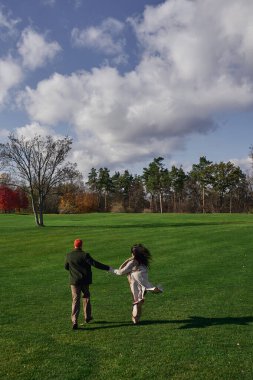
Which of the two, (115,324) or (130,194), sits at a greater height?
(130,194)

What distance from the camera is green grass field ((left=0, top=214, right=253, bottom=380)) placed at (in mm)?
8086

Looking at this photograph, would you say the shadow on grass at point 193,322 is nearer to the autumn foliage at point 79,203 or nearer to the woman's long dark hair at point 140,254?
the woman's long dark hair at point 140,254

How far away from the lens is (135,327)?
1095cm

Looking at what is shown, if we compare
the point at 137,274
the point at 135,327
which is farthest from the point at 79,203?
the point at 135,327

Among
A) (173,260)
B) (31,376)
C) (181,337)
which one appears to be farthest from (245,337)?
(173,260)

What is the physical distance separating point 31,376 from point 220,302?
7.63 meters

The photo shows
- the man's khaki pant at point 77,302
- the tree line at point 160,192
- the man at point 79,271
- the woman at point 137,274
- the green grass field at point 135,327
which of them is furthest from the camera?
the tree line at point 160,192

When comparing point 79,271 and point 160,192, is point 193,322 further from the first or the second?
point 160,192

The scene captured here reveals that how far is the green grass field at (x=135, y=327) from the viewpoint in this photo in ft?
26.5

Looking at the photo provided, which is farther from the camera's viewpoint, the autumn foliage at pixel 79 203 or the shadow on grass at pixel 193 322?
the autumn foliage at pixel 79 203

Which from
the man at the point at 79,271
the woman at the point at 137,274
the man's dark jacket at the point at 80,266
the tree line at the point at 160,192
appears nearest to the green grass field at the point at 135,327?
the woman at the point at 137,274

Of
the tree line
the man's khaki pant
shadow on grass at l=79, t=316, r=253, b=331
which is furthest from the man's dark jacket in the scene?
the tree line

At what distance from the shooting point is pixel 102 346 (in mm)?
9391

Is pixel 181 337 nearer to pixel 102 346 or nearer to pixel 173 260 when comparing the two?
pixel 102 346
